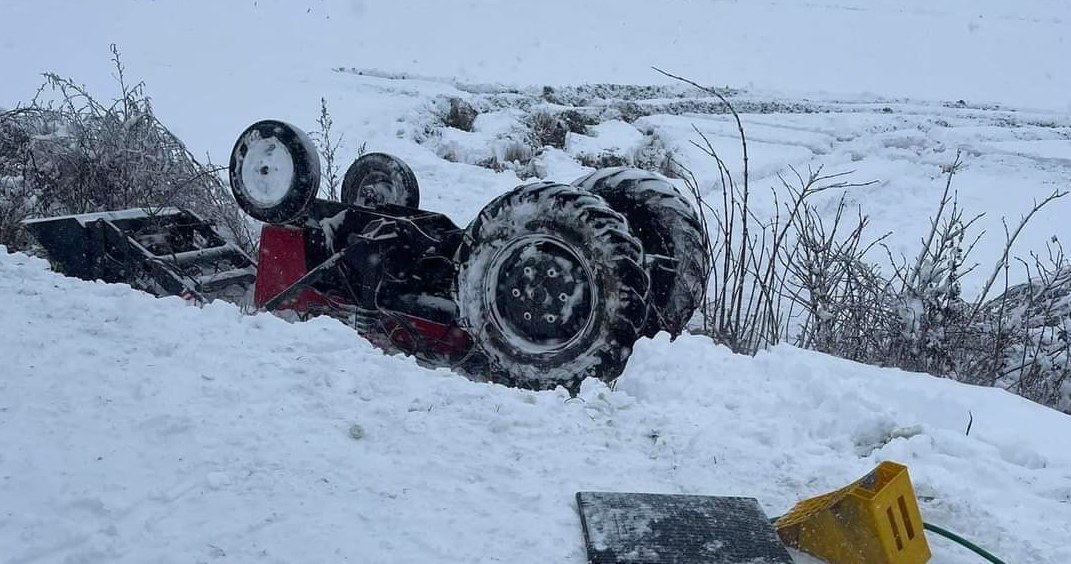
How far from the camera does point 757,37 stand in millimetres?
26469

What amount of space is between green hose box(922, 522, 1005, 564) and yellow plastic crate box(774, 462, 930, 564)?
0.15 meters

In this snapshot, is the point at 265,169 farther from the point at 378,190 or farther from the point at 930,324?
the point at 930,324

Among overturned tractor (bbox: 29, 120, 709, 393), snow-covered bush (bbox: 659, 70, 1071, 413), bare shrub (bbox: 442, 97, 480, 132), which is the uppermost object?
bare shrub (bbox: 442, 97, 480, 132)

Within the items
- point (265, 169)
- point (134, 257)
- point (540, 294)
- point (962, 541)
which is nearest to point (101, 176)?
point (134, 257)

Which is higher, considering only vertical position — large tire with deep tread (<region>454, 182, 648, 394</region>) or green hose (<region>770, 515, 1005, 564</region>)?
large tire with deep tread (<region>454, 182, 648, 394</region>)

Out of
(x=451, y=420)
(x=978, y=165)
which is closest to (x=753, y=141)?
(x=978, y=165)

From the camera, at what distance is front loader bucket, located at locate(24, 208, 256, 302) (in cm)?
529

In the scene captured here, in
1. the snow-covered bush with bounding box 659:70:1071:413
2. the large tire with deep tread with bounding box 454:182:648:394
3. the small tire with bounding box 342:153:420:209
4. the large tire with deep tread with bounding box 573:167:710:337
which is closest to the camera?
the large tire with deep tread with bounding box 454:182:648:394

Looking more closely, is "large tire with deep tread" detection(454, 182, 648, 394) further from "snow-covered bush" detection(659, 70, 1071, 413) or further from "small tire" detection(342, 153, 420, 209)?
"small tire" detection(342, 153, 420, 209)

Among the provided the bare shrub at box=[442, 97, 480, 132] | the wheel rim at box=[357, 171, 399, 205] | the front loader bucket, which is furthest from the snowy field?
the bare shrub at box=[442, 97, 480, 132]

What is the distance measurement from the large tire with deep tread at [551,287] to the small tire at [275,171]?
1093mm

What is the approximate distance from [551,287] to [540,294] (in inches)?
2.3

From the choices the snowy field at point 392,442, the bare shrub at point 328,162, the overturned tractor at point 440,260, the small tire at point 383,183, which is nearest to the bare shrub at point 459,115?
the bare shrub at point 328,162

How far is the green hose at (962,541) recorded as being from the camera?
8.50 feet
